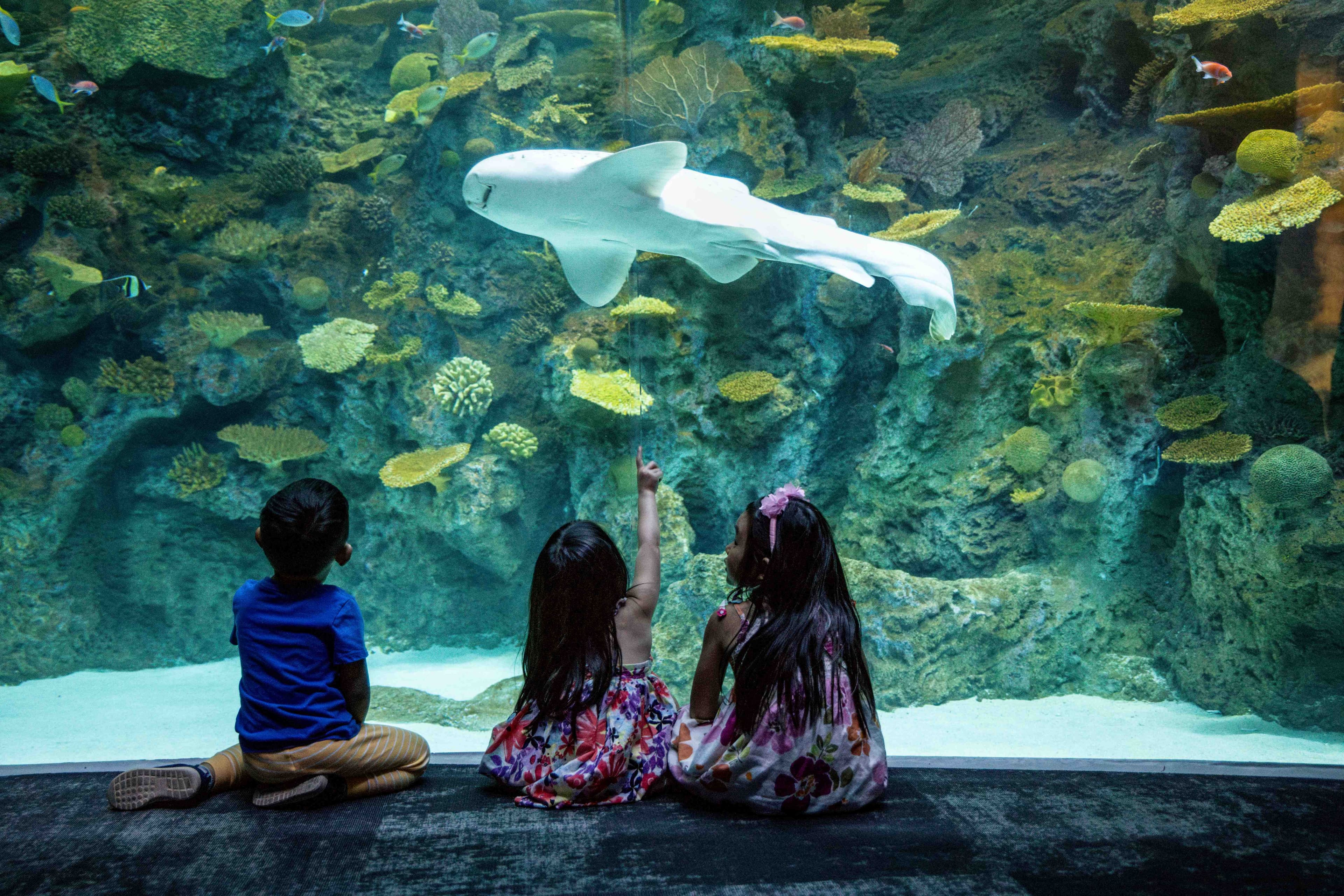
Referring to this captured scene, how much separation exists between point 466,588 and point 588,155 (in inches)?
178

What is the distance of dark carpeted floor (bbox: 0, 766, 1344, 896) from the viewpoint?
140cm

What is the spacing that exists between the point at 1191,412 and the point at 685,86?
3908 millimetres

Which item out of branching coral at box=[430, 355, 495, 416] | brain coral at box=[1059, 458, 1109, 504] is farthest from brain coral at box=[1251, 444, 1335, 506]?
branching coral at box=[430, 355, 495, 416]

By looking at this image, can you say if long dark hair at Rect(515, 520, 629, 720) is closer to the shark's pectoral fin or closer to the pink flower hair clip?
the pink flower hair clip

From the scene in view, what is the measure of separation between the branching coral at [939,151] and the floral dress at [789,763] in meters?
4.59

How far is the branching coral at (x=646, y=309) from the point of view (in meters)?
4.49

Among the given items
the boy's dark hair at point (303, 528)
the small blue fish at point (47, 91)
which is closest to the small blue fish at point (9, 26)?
the small blue fish at point (47, 91)

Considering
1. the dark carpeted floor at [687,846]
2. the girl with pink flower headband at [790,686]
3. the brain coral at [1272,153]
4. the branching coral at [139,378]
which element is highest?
the brain coral at [1272,153]

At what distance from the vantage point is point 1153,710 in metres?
4.07

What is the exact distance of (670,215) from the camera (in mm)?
3162

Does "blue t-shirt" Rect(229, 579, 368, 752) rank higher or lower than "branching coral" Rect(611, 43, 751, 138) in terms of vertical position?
lower

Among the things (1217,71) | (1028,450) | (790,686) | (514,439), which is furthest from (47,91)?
(1217,71)

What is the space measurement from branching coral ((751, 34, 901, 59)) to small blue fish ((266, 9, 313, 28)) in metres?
4.07

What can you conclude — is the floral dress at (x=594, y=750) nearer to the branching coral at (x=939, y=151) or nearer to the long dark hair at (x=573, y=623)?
the long dark hair at (x=573, y=623)
